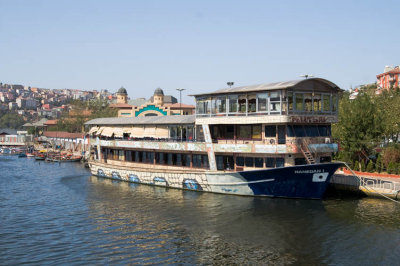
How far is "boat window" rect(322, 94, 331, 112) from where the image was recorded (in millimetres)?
33438

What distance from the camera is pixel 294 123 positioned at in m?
31.7

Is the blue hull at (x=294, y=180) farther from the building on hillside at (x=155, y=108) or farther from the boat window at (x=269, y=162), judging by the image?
the building on hillside at (x=155, y=108)

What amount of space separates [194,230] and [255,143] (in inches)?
446

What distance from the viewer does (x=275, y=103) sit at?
104 ft

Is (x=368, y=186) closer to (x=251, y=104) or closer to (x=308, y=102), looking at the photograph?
(x=308, y=102)

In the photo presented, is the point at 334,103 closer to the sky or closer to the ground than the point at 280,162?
closer to the sky

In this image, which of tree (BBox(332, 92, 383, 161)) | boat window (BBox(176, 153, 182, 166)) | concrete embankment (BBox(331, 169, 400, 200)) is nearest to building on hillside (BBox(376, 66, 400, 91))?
tree (BBox(332, 92, 383, 161))

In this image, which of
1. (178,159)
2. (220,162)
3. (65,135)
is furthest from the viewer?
(65,135)

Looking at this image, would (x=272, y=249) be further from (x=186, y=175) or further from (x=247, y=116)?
(x=186, y=175)

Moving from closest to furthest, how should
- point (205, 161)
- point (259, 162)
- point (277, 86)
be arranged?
point (277, 86) < point (259, 162) < point (205, 161)

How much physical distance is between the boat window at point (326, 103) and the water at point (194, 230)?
27.2 ft

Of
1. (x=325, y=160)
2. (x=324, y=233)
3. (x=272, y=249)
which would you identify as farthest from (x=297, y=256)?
(x=325, y=160)

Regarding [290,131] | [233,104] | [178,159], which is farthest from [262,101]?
[178,159]

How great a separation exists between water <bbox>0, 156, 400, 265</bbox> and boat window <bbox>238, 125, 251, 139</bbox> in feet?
18.7
